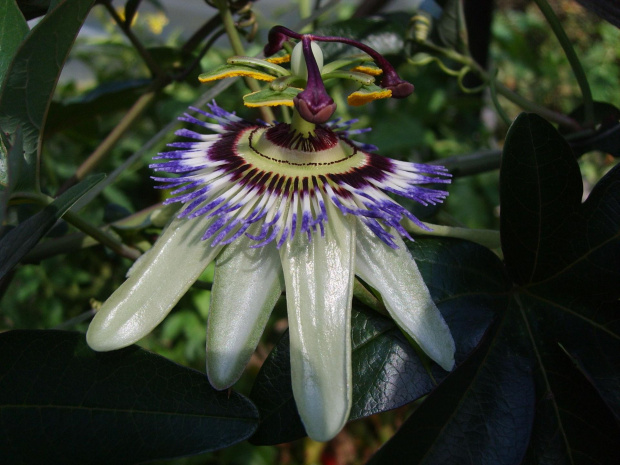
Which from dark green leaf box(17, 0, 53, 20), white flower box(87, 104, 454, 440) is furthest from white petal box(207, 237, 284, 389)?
dark green leaf box(17, 0, 53, 20)

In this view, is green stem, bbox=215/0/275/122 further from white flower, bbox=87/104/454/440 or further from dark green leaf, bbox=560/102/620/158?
dark green leaf, bbox=560/102/620/158

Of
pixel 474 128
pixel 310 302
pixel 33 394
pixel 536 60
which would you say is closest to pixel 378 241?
pixel 310 302

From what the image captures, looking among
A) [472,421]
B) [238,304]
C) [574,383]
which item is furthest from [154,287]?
[574,383]

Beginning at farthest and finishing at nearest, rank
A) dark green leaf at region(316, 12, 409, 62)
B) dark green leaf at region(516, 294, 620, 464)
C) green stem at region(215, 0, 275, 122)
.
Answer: dark green leaf at region(316, 12, 409, 62), green stem at region(215, 0, 275, 122), dark green leaf at region(516, 294, 620, 464)

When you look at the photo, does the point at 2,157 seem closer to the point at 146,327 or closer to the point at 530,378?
the point at 146,327

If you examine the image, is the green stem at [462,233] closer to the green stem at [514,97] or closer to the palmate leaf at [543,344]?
the palmate leaf at [543,344]

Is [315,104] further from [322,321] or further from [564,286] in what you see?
[564,286]

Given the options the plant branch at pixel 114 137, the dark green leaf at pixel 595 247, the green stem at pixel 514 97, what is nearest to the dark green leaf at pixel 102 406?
the dark green leaf at pixel 595 247
